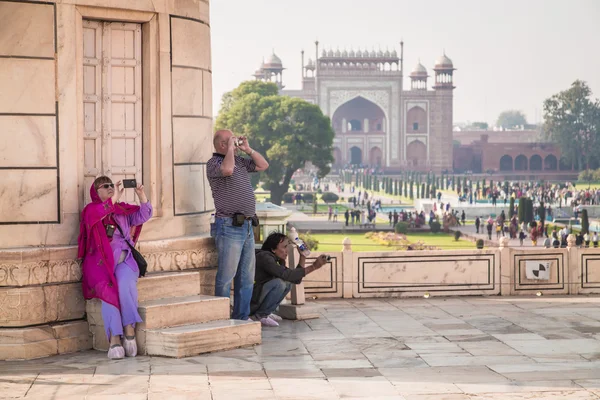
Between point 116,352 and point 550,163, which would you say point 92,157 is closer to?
point 116,352

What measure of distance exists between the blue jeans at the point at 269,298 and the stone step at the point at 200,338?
798mm

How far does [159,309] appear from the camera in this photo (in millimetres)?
5996

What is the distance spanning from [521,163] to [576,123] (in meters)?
5.13

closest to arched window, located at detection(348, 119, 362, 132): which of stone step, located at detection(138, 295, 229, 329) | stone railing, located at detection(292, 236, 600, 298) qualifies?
stone railing, located at detection(292, 236, 600, 298)

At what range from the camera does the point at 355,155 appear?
258ft

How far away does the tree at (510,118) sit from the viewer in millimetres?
178150

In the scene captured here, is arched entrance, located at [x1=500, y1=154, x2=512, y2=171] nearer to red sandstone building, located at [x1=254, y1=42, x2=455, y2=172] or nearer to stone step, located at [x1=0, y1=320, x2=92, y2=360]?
red sandstone building, located at [x1=254, y1=42, x2=455, y2=172]

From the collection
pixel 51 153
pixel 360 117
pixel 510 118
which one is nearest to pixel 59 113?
pixel 51 153

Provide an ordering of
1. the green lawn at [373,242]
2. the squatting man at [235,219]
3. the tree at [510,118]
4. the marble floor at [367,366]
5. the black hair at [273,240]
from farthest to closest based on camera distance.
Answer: the tree at [510,118]
the green lawn at [373,242]
the black hair at [273,240]
the squatting man at [235,219]
the marble floor at [367,366]

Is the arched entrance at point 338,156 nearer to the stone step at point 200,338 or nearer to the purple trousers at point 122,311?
the stone step at point 200,338

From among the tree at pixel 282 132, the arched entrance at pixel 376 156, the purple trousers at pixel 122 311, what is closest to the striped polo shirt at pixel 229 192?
the purple trousers at pixel 122 311

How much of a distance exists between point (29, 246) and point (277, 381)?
1.78 m

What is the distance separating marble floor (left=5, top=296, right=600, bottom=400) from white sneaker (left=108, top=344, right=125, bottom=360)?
0.23 feet

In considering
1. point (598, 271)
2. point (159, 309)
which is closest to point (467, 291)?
point (598, 271)
